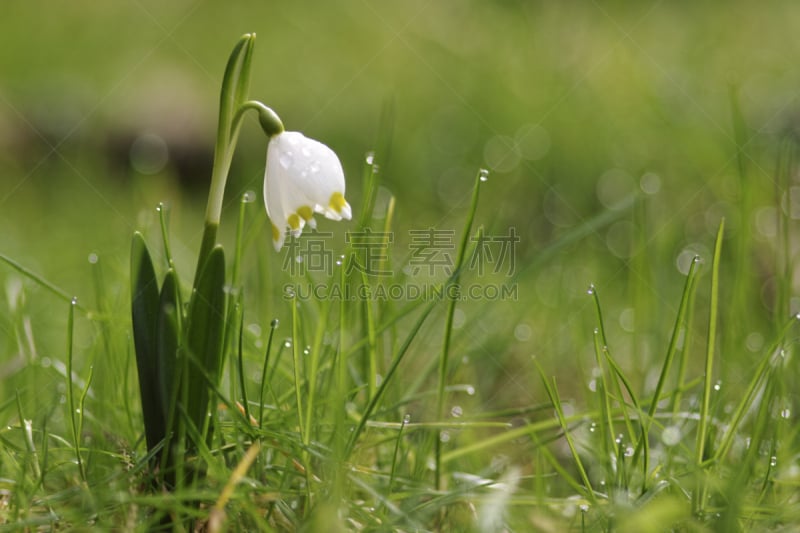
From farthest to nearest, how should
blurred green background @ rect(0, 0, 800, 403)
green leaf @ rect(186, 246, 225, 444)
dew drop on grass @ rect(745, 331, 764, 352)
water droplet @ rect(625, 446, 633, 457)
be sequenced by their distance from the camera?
blurred green background @ rect(0, 0, 800, 403)
dew drop on grass @ rect(745, 331, 764, 352)
water droplet @ rect(625, 446, 633, 457)
green leaf @ rect(186, 246, 225, 444)

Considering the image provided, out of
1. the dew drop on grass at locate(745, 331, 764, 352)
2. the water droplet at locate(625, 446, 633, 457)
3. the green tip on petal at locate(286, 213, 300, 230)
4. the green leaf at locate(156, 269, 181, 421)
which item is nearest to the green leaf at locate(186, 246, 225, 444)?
the green leaf at locate(156, 269, 181, 421)

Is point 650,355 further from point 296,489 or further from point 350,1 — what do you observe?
point 350,1

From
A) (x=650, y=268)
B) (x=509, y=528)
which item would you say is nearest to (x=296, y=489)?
(x=509, y=528)

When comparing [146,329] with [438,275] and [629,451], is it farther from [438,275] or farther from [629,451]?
[438,275]

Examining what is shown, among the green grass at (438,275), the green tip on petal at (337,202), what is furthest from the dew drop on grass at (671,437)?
the green tip on petal at (337,202)

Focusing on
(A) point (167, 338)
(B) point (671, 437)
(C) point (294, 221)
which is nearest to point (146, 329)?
(A) point (167, 338)

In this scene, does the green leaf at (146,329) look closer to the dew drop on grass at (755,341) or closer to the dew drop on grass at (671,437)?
the dew drop on grass at (671,437)

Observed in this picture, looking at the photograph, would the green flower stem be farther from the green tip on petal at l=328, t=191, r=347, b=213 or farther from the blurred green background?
the blurred green background

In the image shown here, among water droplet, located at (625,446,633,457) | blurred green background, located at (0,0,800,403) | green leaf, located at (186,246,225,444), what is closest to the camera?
green leaf, located at (186,246,225,444)
